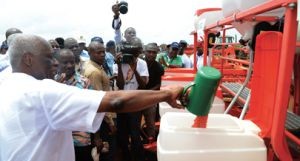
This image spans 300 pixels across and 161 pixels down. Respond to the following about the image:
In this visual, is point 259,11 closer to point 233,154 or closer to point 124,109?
point 233,154

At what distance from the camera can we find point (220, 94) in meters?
3.31

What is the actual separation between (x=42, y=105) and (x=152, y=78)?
10.6 feet

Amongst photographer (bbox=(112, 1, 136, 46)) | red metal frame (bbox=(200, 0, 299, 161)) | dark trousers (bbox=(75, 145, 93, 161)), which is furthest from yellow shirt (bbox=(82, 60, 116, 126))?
red metal frame (bbox=(200, 0, 299, 161))

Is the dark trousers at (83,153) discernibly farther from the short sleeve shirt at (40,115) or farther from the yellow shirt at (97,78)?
the short sleeve shirt at (40,115)

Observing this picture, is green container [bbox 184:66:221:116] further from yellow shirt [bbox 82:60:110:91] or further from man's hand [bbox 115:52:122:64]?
man's hand [bbox 115:52:122:64]

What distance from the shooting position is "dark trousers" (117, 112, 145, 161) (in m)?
4.20

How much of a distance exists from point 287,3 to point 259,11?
260 mm

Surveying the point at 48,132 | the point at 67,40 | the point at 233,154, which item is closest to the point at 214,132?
the point at 233,154

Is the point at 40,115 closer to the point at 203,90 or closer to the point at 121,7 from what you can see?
the point at 203,90

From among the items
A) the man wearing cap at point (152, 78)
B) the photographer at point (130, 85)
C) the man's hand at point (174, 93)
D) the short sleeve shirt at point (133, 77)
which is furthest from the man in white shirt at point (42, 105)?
the man wearing cap at point (152, 78)

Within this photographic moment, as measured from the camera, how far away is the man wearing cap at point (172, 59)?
21.6 feet

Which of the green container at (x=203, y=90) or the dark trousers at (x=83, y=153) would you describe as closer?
the green container at (x=203, y=90)

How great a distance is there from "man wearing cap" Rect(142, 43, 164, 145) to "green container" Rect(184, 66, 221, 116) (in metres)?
2.90

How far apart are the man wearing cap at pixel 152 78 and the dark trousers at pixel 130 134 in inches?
18.4
